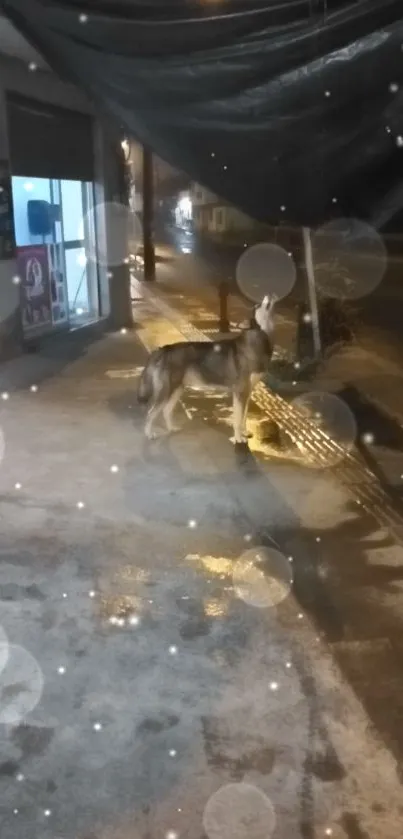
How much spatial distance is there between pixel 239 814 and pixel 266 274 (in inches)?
843

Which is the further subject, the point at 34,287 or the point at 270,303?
the point at 34,287

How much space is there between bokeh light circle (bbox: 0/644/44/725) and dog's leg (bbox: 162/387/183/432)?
359 cm

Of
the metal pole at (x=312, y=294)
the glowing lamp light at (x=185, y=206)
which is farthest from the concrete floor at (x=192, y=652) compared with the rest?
the glowing lamp light at (x=185, y=206)

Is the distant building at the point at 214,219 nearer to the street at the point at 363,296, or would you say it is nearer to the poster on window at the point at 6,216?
the street at the point at 363,296

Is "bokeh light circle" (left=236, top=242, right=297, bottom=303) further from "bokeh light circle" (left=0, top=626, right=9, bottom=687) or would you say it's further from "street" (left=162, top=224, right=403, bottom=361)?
"bokeh light circle" (left=0, top=626, right=9, bottom=687)

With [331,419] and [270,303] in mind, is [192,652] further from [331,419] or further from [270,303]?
[331,419]

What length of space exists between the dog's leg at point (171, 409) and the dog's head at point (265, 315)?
0.92 meters

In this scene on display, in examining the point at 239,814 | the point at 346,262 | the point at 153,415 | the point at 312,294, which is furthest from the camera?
the point at 346,262

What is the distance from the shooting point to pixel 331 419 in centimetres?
830

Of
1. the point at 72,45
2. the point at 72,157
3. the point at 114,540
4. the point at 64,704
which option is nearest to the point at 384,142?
Answer: the point at 72,45

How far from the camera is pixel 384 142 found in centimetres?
283

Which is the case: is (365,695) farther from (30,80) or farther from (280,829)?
(30,80)

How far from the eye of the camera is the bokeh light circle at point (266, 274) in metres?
20.5

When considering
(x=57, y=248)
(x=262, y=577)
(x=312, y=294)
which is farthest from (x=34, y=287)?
(x=262, y=577)
